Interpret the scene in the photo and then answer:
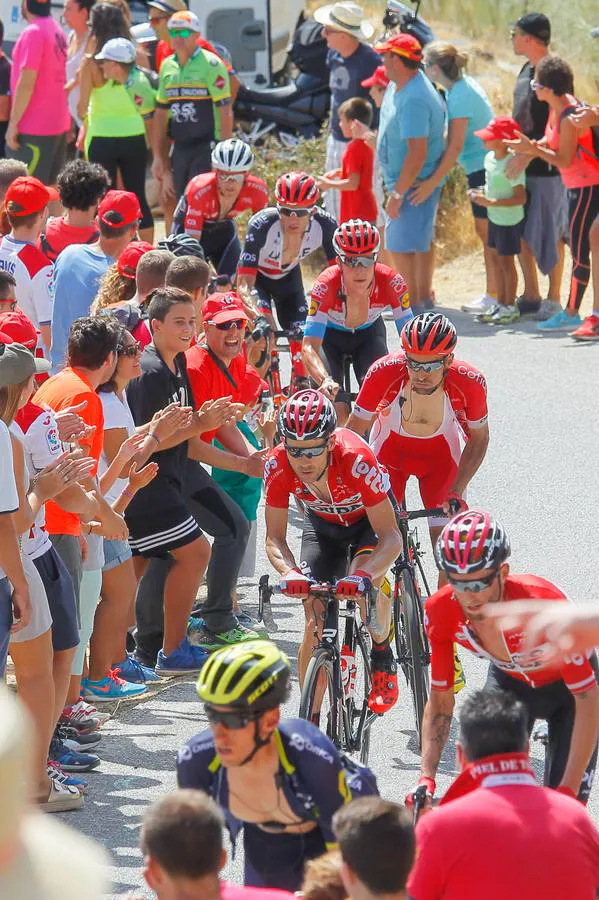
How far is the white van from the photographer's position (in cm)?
1964

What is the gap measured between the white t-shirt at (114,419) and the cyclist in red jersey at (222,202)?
3.94 metres

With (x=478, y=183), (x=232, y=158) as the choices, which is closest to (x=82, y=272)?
(x=232, y=158)

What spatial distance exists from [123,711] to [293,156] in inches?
463

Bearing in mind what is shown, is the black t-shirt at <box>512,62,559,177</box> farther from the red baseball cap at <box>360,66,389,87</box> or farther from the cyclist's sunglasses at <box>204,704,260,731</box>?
Answer: the cyclist's sunglasses at <box>204,704,260,731</box>

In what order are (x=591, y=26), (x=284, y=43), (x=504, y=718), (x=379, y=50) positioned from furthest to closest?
1. (x=591, y=26)
2. (x=284, y=43)
3. (x=379, y=50)
4. (x=504, y=718)

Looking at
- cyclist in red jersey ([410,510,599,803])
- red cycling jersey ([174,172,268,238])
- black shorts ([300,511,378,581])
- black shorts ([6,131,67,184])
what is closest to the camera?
cyclist in red jersey ([410,510,599,803])

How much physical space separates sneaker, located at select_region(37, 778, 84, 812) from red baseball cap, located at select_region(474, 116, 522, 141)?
921 cm

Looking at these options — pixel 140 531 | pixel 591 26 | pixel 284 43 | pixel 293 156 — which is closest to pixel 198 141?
pixel 293 156

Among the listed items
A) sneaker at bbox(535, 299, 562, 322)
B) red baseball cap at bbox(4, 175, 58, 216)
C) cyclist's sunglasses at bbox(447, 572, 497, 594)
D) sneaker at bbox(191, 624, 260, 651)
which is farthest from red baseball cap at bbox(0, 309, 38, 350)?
sneaker at bbox(535, 299, 562, 322)

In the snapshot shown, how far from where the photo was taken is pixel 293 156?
18641 mm

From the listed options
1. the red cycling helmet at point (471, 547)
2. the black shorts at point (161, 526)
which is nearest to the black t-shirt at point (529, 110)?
the black shorts at point (161, 526)

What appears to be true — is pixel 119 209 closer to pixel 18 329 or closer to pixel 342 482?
pixel 18 329

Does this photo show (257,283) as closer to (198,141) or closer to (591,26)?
(198,141)

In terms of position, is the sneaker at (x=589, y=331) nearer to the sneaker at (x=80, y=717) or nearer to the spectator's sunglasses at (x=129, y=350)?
the spectator's sunglasses at (x=129, y=350)
